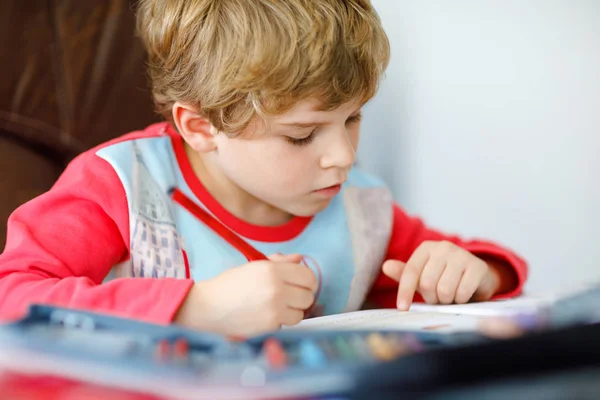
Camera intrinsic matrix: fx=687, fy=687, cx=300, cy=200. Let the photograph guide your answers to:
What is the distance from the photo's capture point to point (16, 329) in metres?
0.41

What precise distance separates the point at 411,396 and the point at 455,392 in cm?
2

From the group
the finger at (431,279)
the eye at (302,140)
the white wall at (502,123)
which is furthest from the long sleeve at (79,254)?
the white wall at (502,123)

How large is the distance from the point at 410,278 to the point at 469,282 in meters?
0.09

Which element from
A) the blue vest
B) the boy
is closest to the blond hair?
the boy

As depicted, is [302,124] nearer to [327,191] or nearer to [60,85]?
[327,191]

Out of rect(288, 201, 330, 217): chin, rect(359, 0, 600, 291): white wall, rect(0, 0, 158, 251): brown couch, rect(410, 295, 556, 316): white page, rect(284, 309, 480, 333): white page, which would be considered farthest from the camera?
rect(359, 0, 600, 291): white wall

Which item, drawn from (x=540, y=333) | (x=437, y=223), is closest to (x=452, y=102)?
(x=437, y=223)

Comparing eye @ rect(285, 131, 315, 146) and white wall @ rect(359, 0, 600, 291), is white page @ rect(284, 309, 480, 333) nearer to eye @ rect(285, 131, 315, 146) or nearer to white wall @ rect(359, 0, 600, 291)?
eye @ rect(285, 131, 315, 146)

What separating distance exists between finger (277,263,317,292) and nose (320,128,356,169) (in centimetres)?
18

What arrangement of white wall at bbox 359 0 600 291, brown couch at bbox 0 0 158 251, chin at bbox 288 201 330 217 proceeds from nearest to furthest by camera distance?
chin at bbox 288 201 330 217, brown couch at bbox 0 0 158 251, white wall at bbox 359 0 600 291

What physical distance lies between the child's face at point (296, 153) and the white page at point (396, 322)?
185 millimetres

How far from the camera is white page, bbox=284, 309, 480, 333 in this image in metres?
0.63

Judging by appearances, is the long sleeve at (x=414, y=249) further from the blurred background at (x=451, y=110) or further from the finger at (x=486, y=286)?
the blurred background at (x=451, y=110)

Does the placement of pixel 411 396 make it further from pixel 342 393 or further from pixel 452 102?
pixel 452 102
